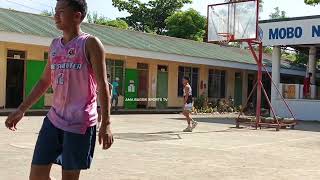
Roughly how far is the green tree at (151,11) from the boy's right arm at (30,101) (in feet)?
180

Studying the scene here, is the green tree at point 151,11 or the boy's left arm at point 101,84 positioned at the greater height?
the green tree at point 151,11

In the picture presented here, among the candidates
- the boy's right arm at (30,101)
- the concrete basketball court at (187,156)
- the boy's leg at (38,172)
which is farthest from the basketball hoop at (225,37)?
the boy's leg at (38,172)

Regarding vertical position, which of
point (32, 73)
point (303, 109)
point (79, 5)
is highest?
point (79, 5)

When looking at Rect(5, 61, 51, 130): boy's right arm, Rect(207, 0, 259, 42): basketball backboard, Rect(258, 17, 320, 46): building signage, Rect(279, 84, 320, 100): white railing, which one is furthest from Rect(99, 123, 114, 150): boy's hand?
Rect(279, 84, 320, 100): white railing

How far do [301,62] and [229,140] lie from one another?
29.2m

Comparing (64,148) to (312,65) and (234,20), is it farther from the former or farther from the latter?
(312,65)

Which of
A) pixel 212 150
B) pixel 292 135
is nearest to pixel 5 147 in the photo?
pixel 212 150

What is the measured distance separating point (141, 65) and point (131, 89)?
156 cm

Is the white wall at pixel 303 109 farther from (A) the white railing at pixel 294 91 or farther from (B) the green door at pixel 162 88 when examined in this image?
(B) the green door at pixel 162 88

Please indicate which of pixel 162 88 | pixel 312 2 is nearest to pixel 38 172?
pixel 162 88

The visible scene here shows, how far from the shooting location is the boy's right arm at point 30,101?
455 cm

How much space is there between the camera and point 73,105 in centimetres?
424

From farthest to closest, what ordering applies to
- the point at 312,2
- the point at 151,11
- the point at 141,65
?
the point at 151,11 → the point at 312,2 → the point at 141,65

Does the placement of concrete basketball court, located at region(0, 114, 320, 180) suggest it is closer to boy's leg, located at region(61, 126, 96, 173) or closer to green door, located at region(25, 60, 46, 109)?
boy's leg, located at region(61, 126, 96, 173)
